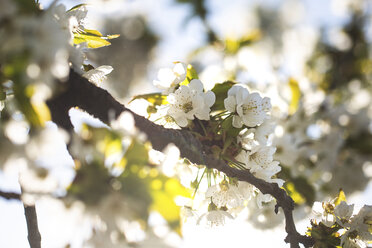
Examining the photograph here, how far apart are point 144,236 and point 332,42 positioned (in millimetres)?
3589

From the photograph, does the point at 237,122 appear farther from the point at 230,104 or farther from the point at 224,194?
the point at 224,194

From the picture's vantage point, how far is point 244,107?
2.88 feet

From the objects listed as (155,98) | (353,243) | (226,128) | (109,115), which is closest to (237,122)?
(226,128)

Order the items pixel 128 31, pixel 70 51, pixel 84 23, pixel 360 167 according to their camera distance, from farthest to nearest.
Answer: pixel 128 31, pixel 360 167, pixel 84 23, pixel 70 51

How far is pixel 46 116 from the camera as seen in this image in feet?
1.69

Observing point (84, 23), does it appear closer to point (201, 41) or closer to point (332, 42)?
point (201, 41)

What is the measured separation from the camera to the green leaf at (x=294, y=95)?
1891 mm

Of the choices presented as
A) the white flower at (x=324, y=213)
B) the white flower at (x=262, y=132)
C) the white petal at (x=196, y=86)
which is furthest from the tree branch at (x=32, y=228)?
the white flower at (x=324, y=213)

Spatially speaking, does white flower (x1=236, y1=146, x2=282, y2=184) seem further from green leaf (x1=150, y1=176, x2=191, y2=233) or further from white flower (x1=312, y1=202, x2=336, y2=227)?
green leaf (x1=150, y1=176, x2=191, y2=233)

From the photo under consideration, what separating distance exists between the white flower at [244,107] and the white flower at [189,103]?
54 millimetres

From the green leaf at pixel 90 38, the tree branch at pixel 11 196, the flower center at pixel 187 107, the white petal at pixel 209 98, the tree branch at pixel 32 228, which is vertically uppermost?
the white petal at pixel 209 98

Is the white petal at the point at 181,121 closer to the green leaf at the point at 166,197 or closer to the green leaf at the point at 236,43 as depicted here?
the green leaf at the point at 166,197

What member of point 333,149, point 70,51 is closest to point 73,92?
point 70,51

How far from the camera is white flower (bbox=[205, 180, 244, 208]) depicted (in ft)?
2.85
